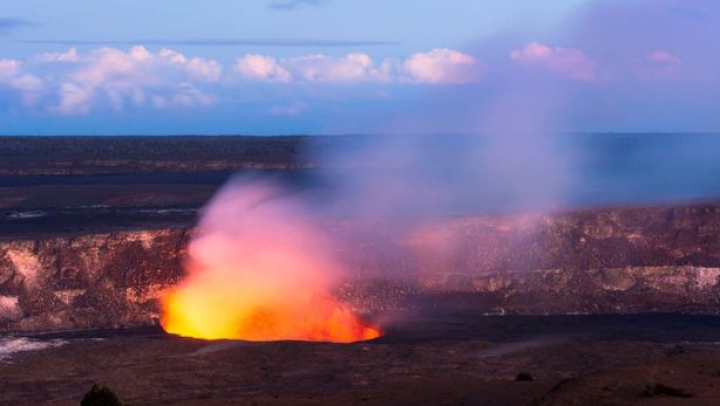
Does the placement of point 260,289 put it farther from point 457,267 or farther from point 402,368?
→ point 402,368

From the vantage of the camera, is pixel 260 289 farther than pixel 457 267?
No

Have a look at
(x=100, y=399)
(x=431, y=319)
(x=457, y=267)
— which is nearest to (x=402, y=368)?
(x=431, y=319)

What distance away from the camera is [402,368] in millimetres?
31125

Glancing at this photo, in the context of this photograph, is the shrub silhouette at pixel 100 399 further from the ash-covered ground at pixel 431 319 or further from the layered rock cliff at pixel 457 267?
the layered rock cliff at pixel 457 267

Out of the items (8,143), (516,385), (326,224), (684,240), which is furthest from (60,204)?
(8,143)

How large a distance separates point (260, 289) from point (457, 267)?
29.6 feet

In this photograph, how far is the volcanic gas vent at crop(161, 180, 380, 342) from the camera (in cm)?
4016

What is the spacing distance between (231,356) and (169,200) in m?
46.2

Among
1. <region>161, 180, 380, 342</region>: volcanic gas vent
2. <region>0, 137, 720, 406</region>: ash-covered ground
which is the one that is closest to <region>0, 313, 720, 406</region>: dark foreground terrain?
<region>0, 137, 720, 406</region>: ash-covered ground

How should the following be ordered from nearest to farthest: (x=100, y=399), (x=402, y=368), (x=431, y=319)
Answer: (x=100, y=399) < (x=402, y=368) < (x=431, y=319)

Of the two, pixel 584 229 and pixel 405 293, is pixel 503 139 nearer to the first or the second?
pixel 584 229

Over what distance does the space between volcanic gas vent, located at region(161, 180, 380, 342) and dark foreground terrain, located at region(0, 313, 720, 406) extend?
309 cm

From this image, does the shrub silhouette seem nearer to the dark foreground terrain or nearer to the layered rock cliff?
the dark foreground terrain

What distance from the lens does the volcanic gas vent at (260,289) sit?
4016cm
